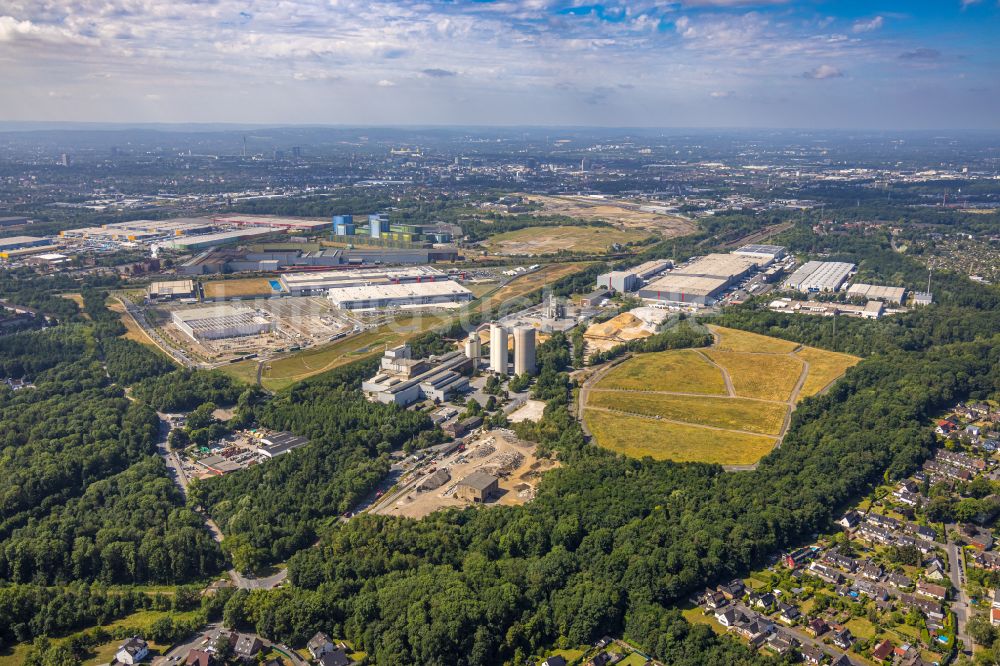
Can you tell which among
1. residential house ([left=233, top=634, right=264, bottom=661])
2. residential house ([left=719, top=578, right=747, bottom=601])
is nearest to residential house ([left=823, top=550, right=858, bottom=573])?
residential house ([left=719, top=578, right=747, bottom=601])

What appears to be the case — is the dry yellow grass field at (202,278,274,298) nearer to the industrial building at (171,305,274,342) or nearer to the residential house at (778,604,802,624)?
the industrial building at (171,305,274,342)

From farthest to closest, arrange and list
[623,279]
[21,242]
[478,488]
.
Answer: [21,242] < [623,279] < [478,488]

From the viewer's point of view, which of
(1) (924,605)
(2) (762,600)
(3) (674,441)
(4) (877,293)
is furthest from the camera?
(4) (877,293)

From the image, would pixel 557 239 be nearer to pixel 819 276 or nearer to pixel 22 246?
pixel 819 276

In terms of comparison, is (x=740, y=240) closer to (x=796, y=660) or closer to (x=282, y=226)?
(x=282, y=226)

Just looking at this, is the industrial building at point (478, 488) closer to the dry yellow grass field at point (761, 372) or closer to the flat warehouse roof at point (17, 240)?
the dry yellow grass field at point (761, 372)

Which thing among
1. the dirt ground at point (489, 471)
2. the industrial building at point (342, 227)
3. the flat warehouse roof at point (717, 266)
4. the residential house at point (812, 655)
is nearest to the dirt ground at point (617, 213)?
the flat warehouse roof at point (717, 266)

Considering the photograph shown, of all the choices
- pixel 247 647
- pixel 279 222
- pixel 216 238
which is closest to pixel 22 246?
pixel 216 238
